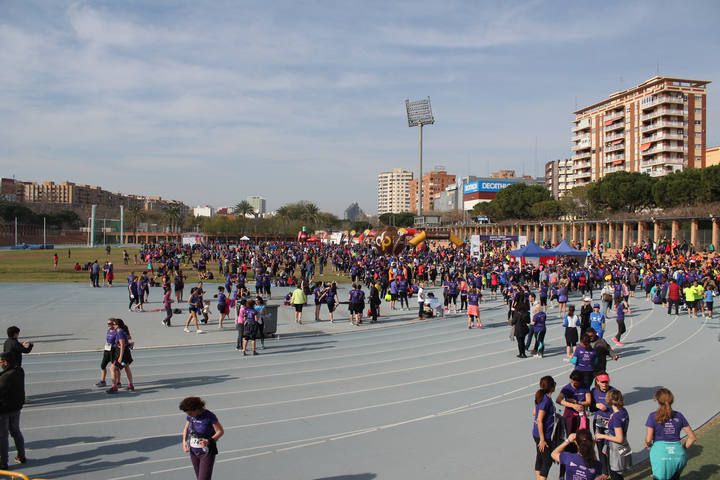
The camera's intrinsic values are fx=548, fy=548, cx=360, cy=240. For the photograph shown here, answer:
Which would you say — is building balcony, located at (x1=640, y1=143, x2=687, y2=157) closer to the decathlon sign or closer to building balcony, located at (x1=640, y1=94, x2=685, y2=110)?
building balcony, located at (x1=640, y1=94, x2=685, y2=110)

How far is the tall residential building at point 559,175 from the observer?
134750 mm

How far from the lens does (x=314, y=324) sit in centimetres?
1889

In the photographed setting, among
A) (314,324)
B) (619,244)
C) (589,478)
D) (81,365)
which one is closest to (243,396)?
(81,365)

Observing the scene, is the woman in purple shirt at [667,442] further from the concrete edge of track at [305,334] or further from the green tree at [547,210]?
the green tree at [547,210]

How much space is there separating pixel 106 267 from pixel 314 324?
14870 mm

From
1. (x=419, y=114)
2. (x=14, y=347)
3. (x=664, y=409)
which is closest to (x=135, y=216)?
(x=419, y=114)

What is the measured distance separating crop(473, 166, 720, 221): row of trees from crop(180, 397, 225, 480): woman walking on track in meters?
56.9

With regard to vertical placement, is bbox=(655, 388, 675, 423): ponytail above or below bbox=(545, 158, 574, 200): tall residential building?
below

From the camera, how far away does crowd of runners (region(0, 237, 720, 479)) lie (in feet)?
18.0

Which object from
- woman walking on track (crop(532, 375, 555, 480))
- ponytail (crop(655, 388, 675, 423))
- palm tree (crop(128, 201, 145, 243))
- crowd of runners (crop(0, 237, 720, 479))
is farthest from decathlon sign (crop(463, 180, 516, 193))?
ponytail (crop(655, 388, 675, 423))

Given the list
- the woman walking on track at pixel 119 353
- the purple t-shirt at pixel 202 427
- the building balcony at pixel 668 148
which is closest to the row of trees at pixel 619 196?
the building balcony at pixel 668 148

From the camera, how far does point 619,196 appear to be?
61812 mm

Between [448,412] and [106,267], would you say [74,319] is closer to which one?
[106,267]

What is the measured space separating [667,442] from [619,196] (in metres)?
62.7
